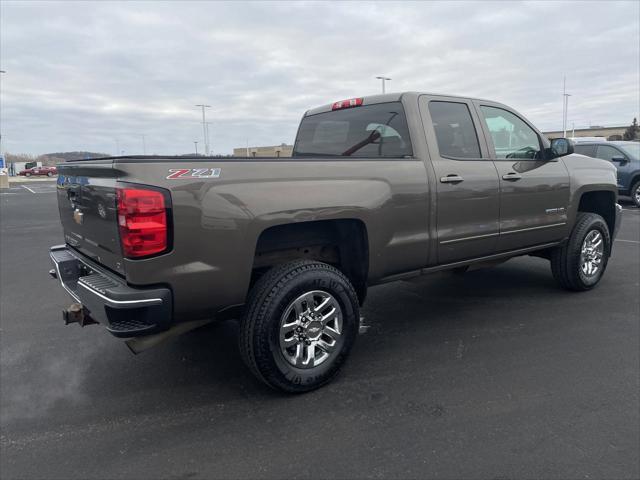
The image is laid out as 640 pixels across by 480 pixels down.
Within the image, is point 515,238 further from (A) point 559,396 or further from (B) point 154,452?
(B) point 154,452

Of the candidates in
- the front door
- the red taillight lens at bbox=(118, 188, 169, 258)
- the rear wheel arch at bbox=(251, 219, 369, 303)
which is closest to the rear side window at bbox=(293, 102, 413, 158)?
the rear wheel arch at bbox=(251, 219, 369, 303)

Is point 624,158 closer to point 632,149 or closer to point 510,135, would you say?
point 632,149

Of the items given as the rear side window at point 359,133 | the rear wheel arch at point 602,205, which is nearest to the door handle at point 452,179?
the rear side window at point 359,133

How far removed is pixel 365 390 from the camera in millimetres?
3189

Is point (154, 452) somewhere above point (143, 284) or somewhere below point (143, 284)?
below

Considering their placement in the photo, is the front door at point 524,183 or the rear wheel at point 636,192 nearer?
the front door at point 524,183

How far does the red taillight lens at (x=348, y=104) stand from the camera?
14.2ft

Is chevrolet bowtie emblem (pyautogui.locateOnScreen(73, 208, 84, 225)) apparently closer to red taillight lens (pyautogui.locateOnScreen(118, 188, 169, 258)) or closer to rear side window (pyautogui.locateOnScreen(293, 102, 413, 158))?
red taillight lens (pyautogui.locateOnScreen(118, 188, 169, 258))

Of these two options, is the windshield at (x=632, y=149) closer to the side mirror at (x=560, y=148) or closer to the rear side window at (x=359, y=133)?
the side mirror at (x=560, y=148)

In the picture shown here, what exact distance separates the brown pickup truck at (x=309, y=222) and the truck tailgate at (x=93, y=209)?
0.05 feet

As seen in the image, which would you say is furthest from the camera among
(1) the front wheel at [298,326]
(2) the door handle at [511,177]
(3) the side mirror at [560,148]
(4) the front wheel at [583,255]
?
(4) the front wheel at [583,255]

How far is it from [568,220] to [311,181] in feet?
10.6

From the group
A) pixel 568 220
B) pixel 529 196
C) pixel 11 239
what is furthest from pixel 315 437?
pixel 11 239

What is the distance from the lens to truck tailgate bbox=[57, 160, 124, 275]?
8.73 feet
